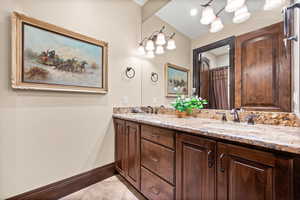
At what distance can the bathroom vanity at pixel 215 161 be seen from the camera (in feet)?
2.15

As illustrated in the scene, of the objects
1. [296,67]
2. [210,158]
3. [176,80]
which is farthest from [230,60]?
[210,158]

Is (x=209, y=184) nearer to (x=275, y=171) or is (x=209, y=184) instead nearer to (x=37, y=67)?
(x=275, y=171)

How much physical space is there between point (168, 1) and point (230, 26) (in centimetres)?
111

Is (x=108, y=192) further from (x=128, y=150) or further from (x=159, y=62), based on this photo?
(x=159, y=62)

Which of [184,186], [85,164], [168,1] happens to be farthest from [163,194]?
[168,1]

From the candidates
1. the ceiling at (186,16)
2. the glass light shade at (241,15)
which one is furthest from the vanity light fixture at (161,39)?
the glass light shade at (241,15)

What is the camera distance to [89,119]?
186cm

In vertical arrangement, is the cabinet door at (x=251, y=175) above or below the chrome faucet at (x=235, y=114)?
below

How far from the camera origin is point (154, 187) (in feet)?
4.46

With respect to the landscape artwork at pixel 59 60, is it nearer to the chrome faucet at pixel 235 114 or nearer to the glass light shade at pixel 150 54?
the glass light shade at pixel 150 54

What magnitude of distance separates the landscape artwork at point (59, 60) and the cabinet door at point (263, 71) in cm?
170

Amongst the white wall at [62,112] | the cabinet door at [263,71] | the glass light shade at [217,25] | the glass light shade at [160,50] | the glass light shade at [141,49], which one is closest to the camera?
the cabinet door at [263,71]

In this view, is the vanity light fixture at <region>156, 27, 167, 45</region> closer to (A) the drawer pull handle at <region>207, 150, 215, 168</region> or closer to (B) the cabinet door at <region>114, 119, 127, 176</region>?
(B) the cabinet door at <region>114, 119, 127, 176</region>

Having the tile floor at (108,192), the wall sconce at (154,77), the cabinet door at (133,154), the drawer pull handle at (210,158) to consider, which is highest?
the wall sconce at (154,77)
